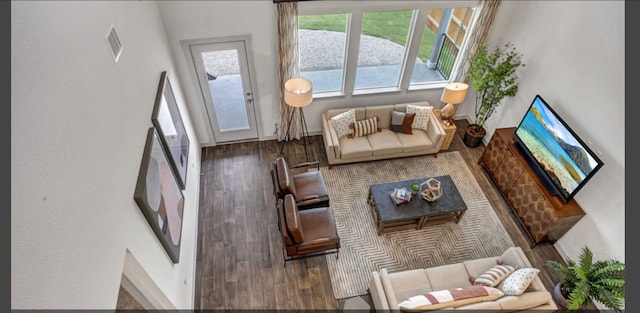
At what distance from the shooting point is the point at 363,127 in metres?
5.86

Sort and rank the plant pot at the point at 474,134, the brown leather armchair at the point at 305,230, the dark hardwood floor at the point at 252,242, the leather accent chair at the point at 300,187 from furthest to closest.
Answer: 1. the plant pot at the point at 474,134
2. the leather accent chair at the point at 300,187
3. the dark hardwood floor at the point at 252,242
4. the brown leather armchair at the point at 305,230

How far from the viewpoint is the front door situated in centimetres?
502

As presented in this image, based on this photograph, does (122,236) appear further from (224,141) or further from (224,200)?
(224,141)

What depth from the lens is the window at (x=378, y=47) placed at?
5234 millimetres

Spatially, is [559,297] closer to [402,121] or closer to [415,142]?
[415,142]

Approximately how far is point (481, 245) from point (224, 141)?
473cm

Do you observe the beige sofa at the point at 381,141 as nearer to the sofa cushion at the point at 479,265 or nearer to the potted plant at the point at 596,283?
the sofa cushion at the point at 479,265

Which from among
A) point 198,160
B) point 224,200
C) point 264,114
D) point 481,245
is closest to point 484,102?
point 481,245

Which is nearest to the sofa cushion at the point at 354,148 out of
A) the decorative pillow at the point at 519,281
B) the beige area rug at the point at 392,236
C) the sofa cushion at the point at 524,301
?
the beige area rug at the point at 392,236

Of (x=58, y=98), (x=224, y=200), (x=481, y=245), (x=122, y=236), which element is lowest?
(x=224, y=200)

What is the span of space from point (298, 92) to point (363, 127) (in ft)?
4.50

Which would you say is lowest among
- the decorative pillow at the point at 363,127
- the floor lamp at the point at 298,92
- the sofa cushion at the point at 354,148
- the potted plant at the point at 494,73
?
the sofa cushion at the point at 354,148

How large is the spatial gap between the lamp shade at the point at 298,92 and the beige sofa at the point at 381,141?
0.85 m

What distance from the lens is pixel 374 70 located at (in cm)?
614
